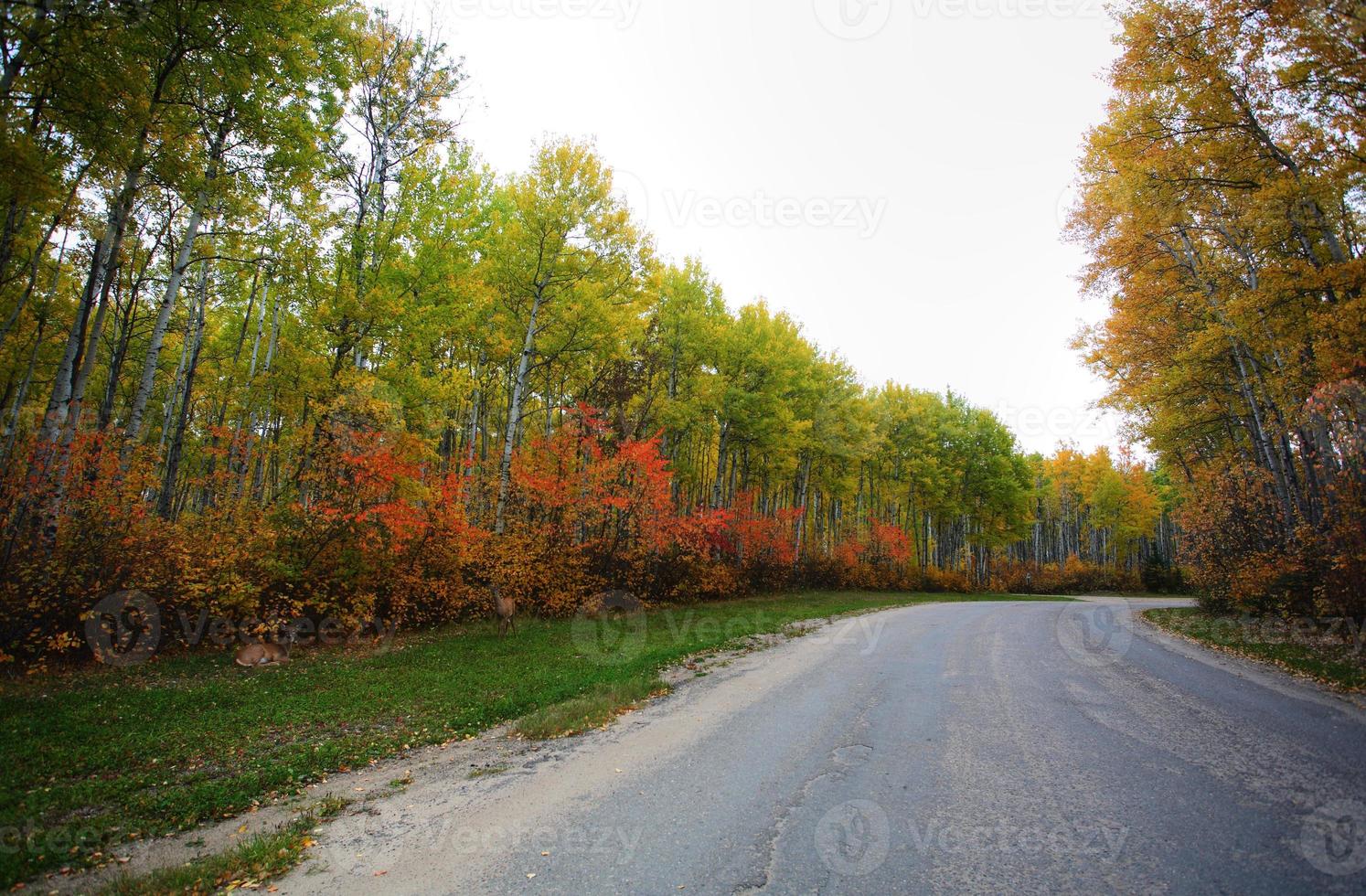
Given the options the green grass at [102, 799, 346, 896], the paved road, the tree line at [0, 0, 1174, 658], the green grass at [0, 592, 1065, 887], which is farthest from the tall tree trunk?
the green grass at [102, 799, 346, 896]

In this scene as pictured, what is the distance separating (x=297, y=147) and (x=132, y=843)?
1071 centimetres

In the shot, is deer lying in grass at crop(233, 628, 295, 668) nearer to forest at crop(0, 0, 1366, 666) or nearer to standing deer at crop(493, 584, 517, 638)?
forest at crop(0, 0, 1366, 666)

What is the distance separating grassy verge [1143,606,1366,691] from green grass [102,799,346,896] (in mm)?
11951

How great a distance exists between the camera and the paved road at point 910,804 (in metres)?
3.22

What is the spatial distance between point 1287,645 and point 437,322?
60.3 ft

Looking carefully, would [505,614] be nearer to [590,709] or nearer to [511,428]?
[511,428]

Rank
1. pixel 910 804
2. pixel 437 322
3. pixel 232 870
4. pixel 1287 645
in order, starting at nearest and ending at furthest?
1. pixel 232 870
2. pixel 910 804
3. pixel 1287 645
4. pixel 437 322

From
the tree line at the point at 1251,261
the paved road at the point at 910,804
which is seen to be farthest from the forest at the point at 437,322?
the paved road at the point at 910,804

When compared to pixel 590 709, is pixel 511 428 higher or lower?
higher

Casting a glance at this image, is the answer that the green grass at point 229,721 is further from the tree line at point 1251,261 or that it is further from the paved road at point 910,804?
the tree line at point 1251,261

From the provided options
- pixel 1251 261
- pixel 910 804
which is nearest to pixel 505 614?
pixel 910 804

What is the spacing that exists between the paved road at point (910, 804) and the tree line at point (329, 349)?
703cm

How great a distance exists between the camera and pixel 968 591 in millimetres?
35281

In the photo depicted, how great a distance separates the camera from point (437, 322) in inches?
517
